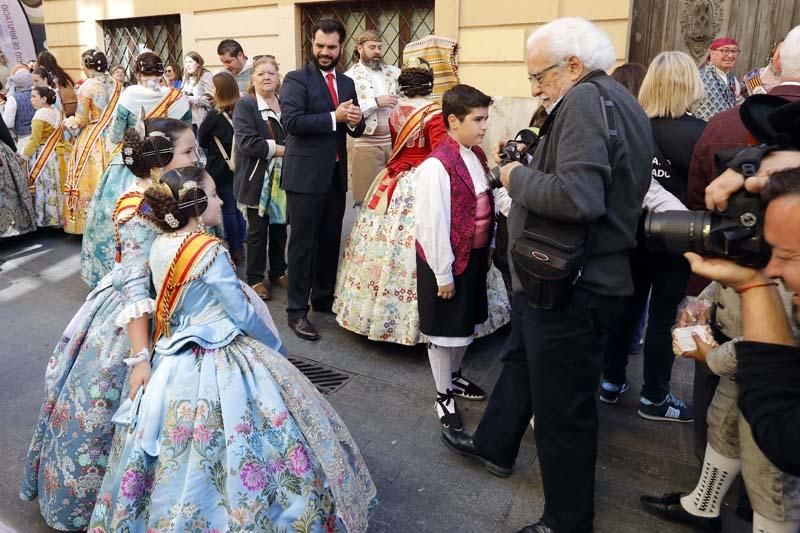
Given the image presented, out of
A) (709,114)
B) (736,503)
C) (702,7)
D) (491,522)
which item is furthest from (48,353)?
(702,7)

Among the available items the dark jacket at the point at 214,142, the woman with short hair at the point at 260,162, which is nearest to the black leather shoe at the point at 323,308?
the woman with short hair at the point at 260,162

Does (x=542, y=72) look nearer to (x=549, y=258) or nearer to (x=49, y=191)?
(x=549, y=258)

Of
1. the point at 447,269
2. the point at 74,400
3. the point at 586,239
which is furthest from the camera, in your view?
the point at 447,269

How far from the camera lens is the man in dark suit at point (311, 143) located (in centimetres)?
429

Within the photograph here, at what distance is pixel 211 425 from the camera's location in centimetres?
209

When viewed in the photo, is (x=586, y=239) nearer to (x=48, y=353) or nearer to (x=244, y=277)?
(x=48, y=353)

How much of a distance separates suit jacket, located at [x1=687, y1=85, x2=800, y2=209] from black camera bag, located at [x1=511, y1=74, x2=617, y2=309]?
102 cm

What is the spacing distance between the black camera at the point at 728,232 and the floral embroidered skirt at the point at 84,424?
1.99 meters

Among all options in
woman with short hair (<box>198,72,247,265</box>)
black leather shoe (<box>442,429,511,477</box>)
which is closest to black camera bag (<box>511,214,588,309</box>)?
black leather shoe (<box>442,429,511,477</box>)

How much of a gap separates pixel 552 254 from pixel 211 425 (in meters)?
1.25

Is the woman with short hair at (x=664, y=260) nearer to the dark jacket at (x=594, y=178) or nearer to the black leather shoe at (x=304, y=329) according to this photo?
the dark jacket at (x=594, y=178)

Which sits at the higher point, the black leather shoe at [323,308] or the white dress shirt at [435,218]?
the white dress shirt at [435,218]

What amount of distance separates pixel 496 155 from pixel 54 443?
6.83ft

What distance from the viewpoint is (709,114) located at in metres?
4.69
